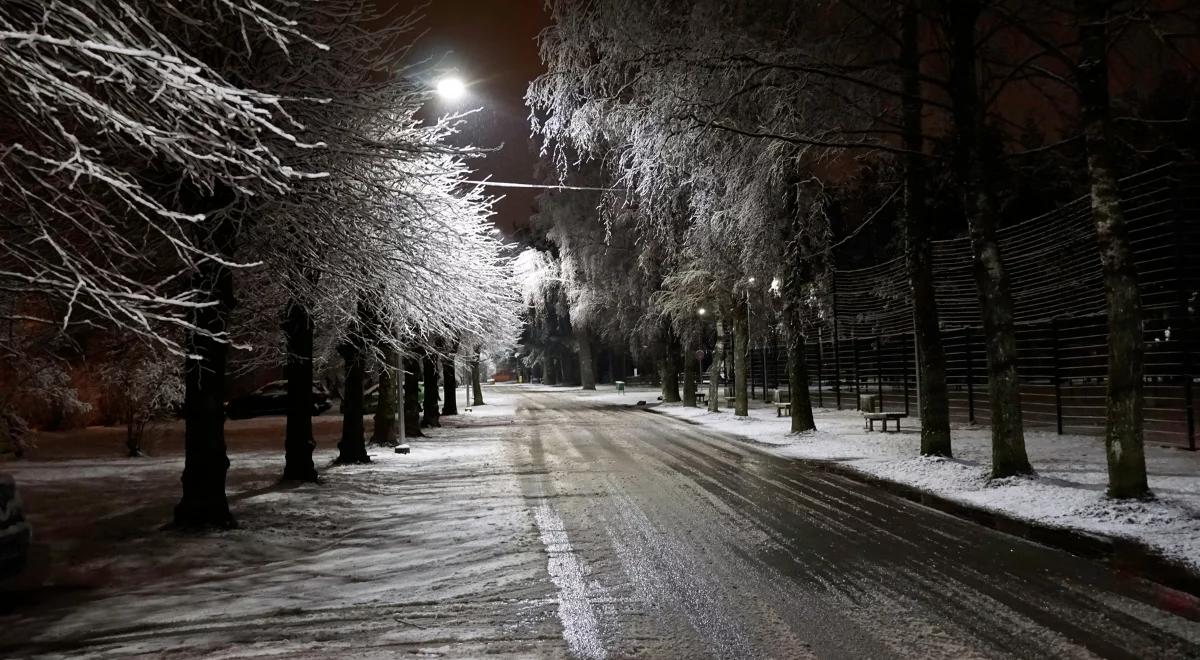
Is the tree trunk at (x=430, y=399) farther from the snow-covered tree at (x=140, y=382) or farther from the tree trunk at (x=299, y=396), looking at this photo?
the tree trunk at (x=299, y=396)

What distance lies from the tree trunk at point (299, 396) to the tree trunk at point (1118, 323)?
11.1m

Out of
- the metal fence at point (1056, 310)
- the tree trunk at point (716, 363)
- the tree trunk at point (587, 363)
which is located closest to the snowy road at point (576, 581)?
the metal fence at point (1056, 310)

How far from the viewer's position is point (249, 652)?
4934 millimetres

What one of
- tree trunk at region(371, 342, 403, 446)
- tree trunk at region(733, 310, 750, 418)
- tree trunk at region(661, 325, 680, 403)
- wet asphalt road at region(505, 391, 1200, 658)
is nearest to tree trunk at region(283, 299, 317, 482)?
wet asphalt road at region(505, 391, 1200, 658)

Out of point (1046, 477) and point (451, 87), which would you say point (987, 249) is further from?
point (451, 87)

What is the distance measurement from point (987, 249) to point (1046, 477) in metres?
3.30

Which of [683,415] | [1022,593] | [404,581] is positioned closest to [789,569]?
[1022,593]

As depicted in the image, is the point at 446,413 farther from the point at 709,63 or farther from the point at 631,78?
the point at 709,63

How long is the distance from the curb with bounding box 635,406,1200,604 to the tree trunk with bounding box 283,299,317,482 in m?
9.15

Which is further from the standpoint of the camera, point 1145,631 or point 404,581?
point 404,581

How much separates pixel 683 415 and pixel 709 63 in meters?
19.7

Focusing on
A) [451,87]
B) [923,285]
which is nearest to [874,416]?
[923,285]

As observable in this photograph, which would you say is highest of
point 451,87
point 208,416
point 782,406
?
point 451,87

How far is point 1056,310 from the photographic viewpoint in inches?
736
